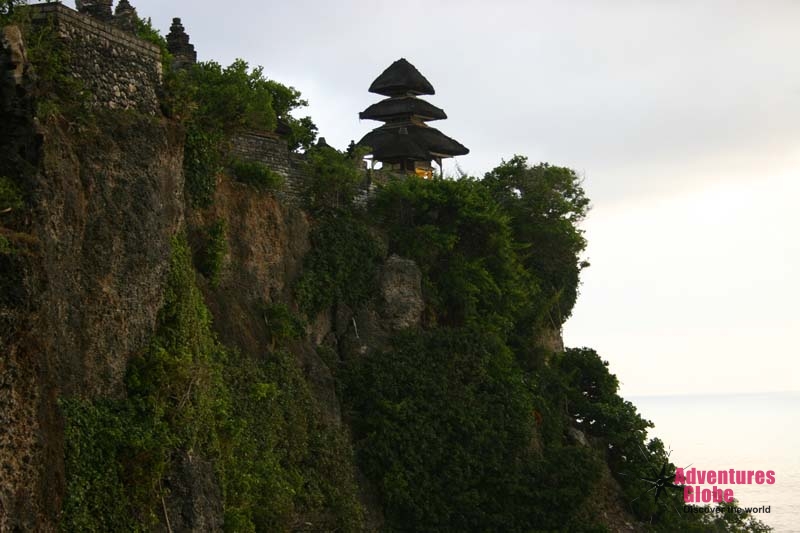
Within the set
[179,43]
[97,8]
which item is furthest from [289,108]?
[97,8]

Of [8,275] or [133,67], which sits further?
[133,67]

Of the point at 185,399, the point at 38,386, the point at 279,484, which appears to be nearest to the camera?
the point at 38,386

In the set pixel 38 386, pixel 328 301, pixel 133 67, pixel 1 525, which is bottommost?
pixel 1 525

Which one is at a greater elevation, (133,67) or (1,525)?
(133,67)

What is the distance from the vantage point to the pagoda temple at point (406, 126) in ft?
151

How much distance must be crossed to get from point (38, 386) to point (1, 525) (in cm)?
213

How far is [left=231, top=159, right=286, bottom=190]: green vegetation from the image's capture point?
113 feet

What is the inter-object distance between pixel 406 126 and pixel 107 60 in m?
22.1

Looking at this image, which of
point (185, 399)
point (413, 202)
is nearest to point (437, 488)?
point (413, 202)

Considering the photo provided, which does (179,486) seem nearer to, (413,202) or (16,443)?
(16,443)

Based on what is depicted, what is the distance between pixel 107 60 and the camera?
83.8 ft

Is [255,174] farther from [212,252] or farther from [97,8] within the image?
[97,8]

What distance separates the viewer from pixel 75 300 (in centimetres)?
2286

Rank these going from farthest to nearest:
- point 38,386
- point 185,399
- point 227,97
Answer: point 227,97 < point 185,399 < point 38,386
